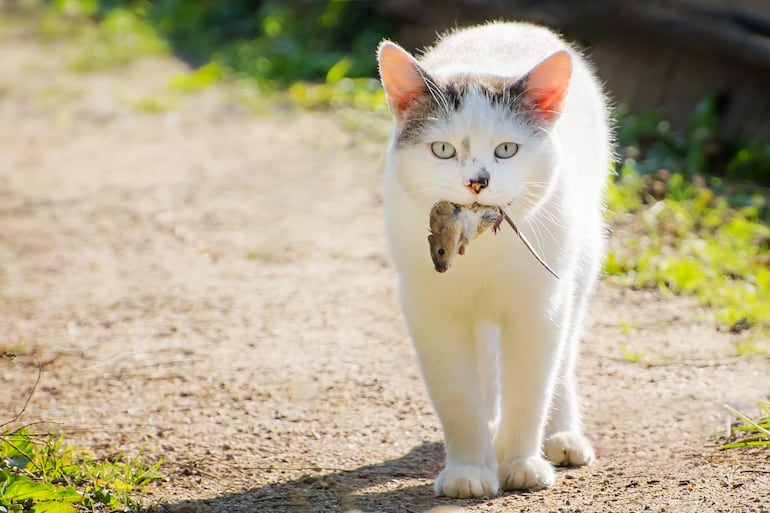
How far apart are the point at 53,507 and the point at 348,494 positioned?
0.85 m

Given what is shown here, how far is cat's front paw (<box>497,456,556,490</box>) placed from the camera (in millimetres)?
3309

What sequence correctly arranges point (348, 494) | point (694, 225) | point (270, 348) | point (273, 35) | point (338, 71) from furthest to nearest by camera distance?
point (273, 35) → point (338, 71) → point (694, 225) → point (270, 348) → point (348, 494)

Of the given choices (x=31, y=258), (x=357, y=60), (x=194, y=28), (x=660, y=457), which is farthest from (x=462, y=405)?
(x=194, y=28)

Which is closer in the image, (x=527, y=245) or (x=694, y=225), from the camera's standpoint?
(x=527, y=245)

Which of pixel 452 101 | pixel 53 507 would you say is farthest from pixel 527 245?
pixel 53 507

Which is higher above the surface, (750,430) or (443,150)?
(443,150)

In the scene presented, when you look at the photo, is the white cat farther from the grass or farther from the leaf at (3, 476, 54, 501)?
the leaf at (3, 476, 54, 501)

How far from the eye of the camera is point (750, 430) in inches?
138

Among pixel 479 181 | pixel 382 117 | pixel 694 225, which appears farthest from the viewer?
pixel 382 117

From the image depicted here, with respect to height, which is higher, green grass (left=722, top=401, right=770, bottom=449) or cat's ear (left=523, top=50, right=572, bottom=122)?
cat's ear (left=523, top=50, right=572, bottom=122)

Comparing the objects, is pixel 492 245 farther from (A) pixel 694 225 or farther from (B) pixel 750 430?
(A) pixel 694 225

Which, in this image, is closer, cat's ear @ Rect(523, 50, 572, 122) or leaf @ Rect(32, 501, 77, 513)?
leaf @ Rect(32, 501, 77, 513)

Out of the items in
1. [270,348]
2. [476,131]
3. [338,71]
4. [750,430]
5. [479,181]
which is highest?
[476,131]

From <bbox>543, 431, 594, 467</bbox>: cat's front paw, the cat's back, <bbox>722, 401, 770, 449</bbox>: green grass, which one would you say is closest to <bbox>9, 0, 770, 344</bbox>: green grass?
<bbox>722, 401, 770, 449</bbox>: green grass
